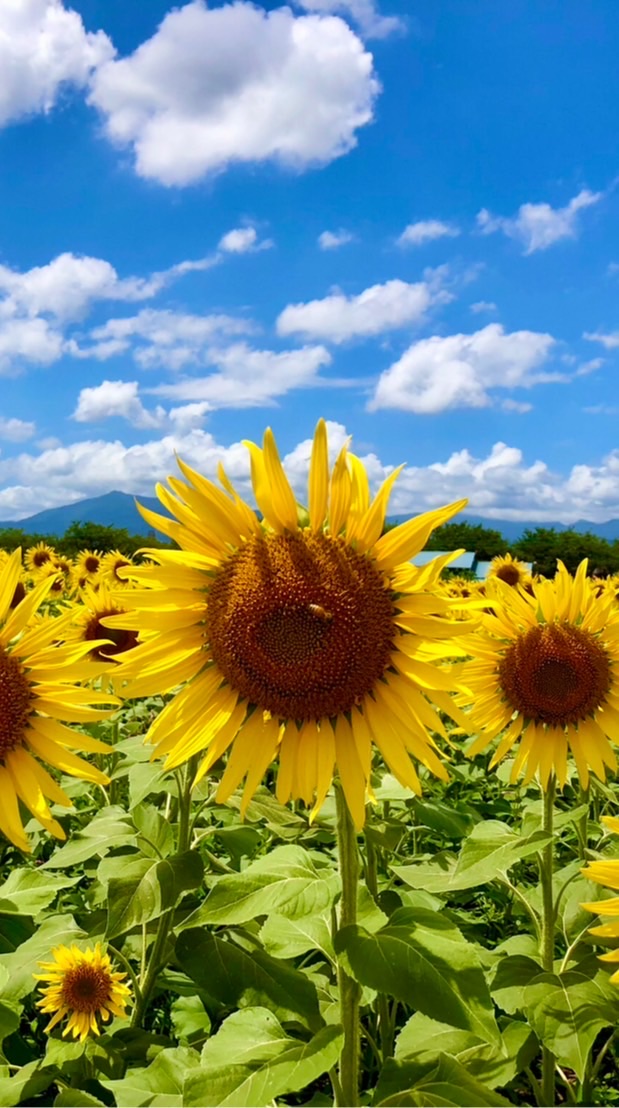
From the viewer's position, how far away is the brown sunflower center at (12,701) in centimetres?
271

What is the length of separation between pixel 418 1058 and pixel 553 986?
26.8 inches

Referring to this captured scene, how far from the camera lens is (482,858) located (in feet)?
10.1

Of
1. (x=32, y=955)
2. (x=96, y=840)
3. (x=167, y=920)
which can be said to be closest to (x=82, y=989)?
(x=32, y=955)

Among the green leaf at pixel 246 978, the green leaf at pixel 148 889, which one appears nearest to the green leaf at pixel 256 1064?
the green leaf at pixel 246 978

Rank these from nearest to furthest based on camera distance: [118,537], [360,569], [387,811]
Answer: [360,569], [387,811], [118,537]

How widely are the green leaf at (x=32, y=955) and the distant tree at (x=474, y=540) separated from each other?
147 feet

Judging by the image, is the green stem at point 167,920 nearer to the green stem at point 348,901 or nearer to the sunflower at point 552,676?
the green stem at point 348,901

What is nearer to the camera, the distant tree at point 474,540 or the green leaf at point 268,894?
the green leaf at point 268,894

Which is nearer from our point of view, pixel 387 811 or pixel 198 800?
pixel 198 800

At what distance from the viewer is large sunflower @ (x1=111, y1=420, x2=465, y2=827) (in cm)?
234

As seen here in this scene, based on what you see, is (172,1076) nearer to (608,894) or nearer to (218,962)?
(218,962)

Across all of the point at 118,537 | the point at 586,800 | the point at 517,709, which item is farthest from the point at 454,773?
the point at 118,537

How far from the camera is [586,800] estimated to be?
4547 millimetres

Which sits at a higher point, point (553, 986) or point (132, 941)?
point (553, 986)
